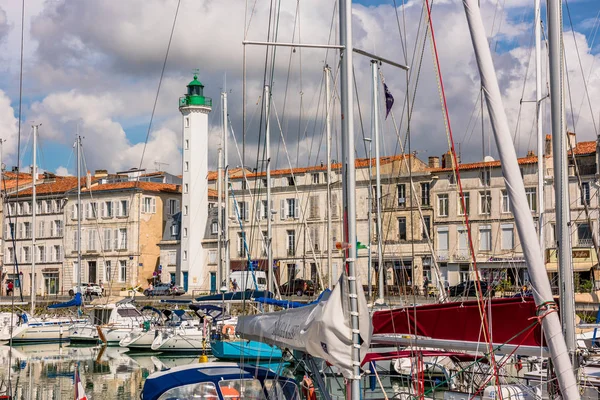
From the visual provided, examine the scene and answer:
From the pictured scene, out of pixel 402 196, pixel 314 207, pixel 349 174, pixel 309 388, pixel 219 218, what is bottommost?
pixel 309 388

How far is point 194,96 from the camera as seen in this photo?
6744 centimetres

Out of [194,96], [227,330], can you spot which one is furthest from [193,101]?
[227,330]

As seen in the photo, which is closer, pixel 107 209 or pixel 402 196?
pixel 402 196

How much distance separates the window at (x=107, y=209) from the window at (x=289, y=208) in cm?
1706

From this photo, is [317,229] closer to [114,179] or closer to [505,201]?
[505,201]

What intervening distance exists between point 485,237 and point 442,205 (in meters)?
3.99

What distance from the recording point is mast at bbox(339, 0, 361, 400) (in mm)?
7930

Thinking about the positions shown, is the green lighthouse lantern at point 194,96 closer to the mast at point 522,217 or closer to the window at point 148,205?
the window at point 148,205

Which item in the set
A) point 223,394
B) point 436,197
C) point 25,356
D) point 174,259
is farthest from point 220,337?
point 174,259

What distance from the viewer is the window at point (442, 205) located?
56219 millimetres

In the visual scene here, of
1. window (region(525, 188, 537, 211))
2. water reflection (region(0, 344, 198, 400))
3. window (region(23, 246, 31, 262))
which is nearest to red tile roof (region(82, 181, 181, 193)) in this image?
window (region(23, 246, 31, 262))

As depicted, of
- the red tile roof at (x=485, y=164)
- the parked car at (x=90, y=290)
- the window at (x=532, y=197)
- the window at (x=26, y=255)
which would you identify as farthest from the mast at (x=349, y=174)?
the window at (x=26, y=255)

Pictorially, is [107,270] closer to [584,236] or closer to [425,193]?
[425,193]

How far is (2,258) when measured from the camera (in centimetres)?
7062
